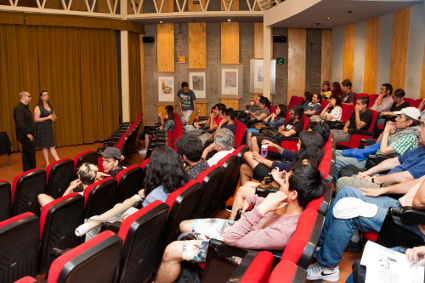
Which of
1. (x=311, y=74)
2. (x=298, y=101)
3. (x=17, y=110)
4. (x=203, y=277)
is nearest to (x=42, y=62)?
(x=17, y=110)

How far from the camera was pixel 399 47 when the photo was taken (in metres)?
7.27

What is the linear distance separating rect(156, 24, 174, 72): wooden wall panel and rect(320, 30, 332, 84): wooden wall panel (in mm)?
4491

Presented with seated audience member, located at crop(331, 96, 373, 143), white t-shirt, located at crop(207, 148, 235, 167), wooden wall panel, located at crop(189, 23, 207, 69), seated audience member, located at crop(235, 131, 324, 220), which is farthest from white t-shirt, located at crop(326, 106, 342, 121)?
wooden wall panel, located at crop(189, 23, 207, 69)

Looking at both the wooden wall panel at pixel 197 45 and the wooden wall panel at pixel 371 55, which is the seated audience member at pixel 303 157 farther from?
the wooden wall panel at pixel 197 45

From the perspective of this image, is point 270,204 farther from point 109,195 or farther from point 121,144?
point 121,144

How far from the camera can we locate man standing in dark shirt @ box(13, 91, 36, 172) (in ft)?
19.2

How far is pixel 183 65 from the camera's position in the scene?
10859 millimetres

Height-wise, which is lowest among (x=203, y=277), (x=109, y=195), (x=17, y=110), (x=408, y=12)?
(x=203, y=277)

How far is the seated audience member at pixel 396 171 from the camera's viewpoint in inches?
116

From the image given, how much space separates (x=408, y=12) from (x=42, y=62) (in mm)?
8152

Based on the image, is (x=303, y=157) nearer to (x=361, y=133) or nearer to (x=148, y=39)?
(x=361, y=133)

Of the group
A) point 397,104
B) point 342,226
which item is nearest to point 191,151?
point 342,226

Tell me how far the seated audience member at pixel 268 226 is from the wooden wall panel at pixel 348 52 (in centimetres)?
805

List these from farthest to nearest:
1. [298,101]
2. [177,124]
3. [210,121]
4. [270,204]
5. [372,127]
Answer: [298,101] → [210,121] → [177,124] → [372,127] → [270,204]
